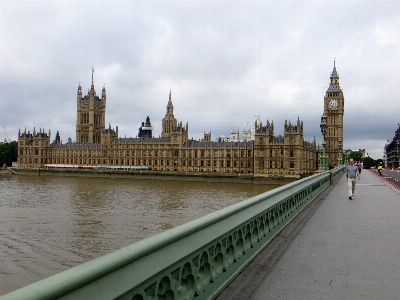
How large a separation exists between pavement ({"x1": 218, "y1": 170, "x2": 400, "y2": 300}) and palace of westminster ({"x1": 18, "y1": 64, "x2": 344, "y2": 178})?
84.7 m

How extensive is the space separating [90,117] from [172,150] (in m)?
51.2

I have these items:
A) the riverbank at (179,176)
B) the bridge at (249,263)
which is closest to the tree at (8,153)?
the riverbank at (179,176)

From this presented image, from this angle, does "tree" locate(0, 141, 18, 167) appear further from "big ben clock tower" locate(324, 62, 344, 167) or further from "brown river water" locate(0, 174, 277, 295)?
"brown river water" locate(0, 174, 277, 295)

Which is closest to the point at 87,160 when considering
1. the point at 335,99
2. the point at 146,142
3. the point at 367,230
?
the point at 146,142

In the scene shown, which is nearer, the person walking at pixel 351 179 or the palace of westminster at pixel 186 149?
the person walking at pixel 351 179

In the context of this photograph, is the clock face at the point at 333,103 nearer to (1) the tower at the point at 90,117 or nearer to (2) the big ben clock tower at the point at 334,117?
(2) the big ben clock tower at the point at 334,117

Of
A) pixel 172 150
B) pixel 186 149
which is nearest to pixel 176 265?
pixel 186 149

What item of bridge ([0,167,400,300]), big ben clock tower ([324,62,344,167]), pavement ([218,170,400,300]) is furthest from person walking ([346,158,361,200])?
big ben clock tower ([324,62,344,167])

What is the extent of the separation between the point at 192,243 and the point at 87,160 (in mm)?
130469

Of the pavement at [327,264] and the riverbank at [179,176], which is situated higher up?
the pavement at [327,264]

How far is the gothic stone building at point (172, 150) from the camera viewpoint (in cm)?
9956

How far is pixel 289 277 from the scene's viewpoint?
4906 millimetres

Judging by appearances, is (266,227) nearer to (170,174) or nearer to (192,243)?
(192,243)

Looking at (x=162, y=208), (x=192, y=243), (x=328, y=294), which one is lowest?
(x=162, y=208)
